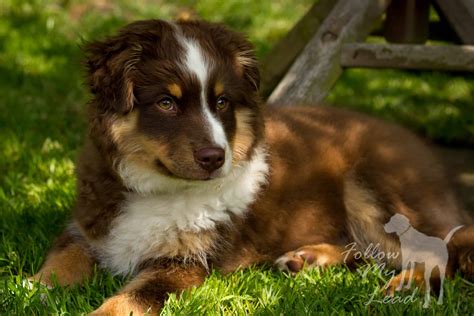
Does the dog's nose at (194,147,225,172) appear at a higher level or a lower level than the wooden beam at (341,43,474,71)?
higher

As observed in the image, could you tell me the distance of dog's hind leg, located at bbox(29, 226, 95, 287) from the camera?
162 inches

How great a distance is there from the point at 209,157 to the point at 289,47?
98.6 inches

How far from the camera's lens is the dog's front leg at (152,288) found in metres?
3.72

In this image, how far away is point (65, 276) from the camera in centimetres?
417

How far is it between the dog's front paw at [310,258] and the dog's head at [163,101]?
70 centimetres

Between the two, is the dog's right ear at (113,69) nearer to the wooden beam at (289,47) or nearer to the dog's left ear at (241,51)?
the dog's left ear at (241,51)

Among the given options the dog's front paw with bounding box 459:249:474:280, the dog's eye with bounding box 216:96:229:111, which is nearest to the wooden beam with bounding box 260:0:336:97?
the dog's eye with bounding box 216:96:229:111

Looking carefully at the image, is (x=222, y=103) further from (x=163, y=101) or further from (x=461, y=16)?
(x=461, y=16)

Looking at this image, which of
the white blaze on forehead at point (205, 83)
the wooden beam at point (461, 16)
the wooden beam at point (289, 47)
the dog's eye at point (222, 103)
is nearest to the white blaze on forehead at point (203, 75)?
the white blaze on forehead at point (205, 83)

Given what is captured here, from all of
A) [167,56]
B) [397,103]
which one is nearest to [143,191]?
[167,56]

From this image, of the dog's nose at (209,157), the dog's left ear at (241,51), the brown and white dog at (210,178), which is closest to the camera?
the dog's nose at (209,157)

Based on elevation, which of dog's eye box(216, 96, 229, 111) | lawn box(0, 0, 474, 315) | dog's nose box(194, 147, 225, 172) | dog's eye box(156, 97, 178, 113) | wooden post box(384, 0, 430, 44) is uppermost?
dog's eye box(156, 97, 178, 113)

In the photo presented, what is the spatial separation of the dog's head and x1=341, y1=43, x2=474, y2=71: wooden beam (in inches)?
69.3

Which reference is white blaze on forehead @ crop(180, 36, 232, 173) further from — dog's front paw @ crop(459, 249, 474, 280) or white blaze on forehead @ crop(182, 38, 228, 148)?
dog's front paw @ crop(459, 249, 474, 280)
